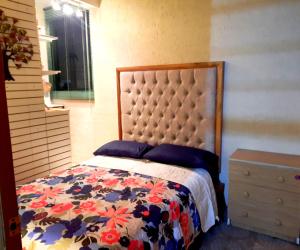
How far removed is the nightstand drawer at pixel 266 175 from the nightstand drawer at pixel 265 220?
23cm

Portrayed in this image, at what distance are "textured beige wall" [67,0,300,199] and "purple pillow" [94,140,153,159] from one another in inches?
35.3

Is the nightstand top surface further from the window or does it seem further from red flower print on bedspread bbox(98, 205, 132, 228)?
the window

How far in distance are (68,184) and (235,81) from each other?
1859 mm

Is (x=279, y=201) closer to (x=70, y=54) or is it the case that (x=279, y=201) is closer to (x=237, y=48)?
(x=237, y=48)

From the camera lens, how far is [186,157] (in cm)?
230

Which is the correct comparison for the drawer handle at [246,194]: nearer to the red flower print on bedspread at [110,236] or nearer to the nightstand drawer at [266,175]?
the nightstand drawer at [266,175]

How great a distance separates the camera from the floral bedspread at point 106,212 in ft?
4.39

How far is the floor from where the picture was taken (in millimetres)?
2020

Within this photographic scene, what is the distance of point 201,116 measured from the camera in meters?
2.55

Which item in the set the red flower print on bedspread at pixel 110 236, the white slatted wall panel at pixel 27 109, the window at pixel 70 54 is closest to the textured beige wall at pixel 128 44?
the window at pixel 70 54

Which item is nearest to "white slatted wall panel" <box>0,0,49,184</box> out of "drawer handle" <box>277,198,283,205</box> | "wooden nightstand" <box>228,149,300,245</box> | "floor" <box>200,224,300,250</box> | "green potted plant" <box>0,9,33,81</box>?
"green potted plant" <box>0,9,33,81</box>

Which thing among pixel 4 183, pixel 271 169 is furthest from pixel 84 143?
pixel 4 183

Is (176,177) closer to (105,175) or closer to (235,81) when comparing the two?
(105,175)

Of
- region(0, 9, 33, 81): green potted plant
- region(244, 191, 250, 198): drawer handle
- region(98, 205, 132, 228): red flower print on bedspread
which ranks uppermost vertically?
region(0, 9, 33, 81): green potted plant
